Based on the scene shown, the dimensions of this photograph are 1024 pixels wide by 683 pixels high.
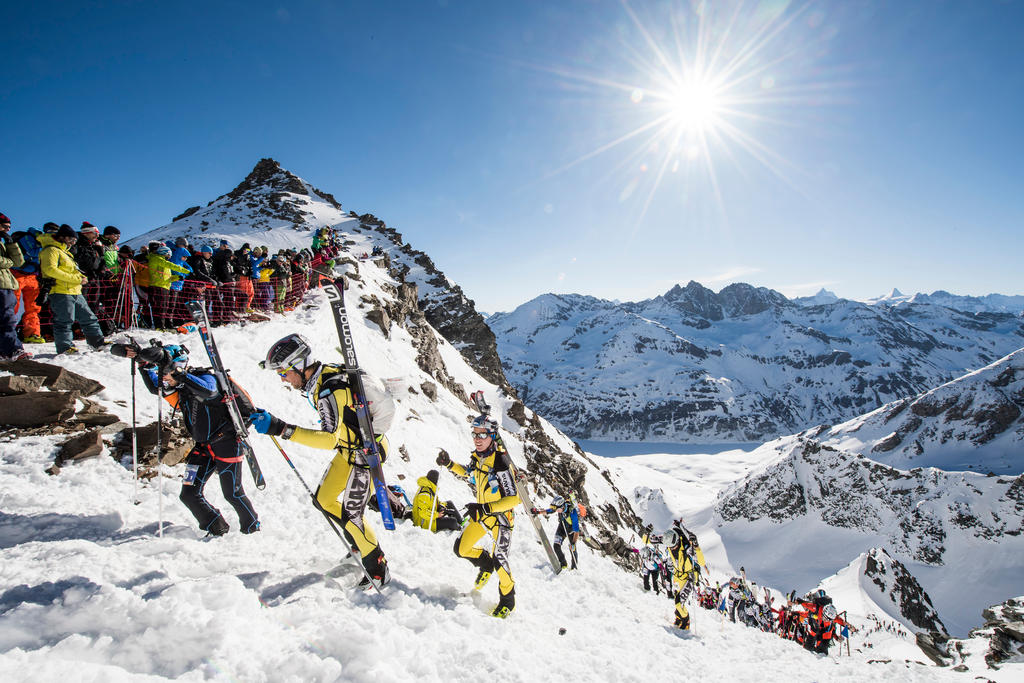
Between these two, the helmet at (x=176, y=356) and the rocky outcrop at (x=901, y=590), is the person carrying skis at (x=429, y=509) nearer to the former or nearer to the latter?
the helmet at (x=176, y=356)

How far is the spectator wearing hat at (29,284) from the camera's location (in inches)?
352

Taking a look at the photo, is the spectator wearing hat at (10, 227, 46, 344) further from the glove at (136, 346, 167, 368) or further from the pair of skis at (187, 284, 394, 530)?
the glove at (136, 346, 167, 368)

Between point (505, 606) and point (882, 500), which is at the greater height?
point (505, 606)

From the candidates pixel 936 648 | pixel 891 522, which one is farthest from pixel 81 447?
pixel 891 522

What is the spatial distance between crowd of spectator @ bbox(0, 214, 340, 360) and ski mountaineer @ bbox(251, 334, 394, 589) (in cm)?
118

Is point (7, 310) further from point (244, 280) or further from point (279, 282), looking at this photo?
point (279, 282)

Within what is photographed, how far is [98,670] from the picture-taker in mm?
2473

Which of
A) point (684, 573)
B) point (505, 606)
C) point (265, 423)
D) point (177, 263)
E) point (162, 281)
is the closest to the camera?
point (265, 423)

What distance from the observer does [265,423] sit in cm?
463

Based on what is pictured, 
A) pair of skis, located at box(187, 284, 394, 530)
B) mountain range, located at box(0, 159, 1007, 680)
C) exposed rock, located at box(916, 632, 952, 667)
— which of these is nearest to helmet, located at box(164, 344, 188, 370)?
pair of skis, located at box(187, 284, 394, 530)

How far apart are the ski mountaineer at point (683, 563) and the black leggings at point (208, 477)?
9165 millimetres

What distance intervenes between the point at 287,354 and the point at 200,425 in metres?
1.63

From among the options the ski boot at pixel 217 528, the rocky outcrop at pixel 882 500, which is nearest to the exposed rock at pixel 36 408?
the ski boot at pixel 217 528

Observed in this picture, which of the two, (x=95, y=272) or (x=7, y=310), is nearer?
(x=7, y=310)
